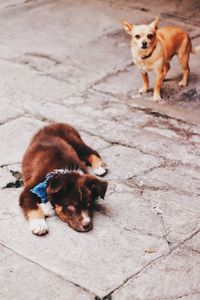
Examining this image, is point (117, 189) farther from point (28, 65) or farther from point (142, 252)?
point (28, 65)

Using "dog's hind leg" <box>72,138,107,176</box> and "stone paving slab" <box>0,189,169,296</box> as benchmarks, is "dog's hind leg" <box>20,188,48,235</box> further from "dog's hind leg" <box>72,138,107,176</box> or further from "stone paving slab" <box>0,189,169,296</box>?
"dog's hind leg" <box>72,138,107,176</box>

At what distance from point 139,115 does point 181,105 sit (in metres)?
0.56


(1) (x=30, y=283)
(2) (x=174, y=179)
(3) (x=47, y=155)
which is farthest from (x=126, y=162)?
(1) (x=30, y=283)

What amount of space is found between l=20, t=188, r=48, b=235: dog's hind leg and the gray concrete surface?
6 centimetres

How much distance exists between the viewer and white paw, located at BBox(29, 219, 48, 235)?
175 inches

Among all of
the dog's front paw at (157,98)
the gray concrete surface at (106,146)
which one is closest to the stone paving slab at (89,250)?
the gray concrete surface at (106,146)

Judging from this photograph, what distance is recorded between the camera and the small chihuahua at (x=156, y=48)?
22.3 feet

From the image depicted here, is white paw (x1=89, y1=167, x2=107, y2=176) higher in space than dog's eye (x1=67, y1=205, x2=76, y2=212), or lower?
lower

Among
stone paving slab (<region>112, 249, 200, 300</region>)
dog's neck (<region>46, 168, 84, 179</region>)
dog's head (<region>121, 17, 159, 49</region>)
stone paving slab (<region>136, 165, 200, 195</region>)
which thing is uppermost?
dog's head (<region>121, 17, 159, 49</region>)

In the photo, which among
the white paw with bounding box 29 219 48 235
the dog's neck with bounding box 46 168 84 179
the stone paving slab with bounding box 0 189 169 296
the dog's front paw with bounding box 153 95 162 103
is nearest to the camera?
the stone paving slab with bounding box 0 189 169 296

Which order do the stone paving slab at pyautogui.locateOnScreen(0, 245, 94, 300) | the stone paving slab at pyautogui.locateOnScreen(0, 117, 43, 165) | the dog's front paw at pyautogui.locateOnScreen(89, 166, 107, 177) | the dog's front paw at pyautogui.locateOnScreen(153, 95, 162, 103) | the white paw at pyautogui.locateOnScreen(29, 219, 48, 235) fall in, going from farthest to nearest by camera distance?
the dog's front paw at pyautogui.locateOnScreen(153, 95, 162, 103)
the stone paving slab at pyautogui.locateOnScreen(0, 117, 43, 165)
the dog's front paw at pyautogui.locateOnScreen(89, 166, 107, 177)
the white paw at pyautogui.locateOnScreen(29, 219, 48, 235)
the stone paving slab at pyautogui.locateOnScreen(0, 245, 94, 300)

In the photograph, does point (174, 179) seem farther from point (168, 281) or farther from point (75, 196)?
point (168, 281)

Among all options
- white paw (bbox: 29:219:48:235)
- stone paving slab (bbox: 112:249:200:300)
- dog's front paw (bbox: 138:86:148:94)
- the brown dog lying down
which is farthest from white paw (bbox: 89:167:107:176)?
dog's front paw (bbox: 138:86:148:94)

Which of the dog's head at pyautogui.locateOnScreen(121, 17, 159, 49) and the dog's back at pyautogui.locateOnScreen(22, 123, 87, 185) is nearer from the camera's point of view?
the dog's back at pyautogui.locateOnScreen(22, 123, 87, 185)
